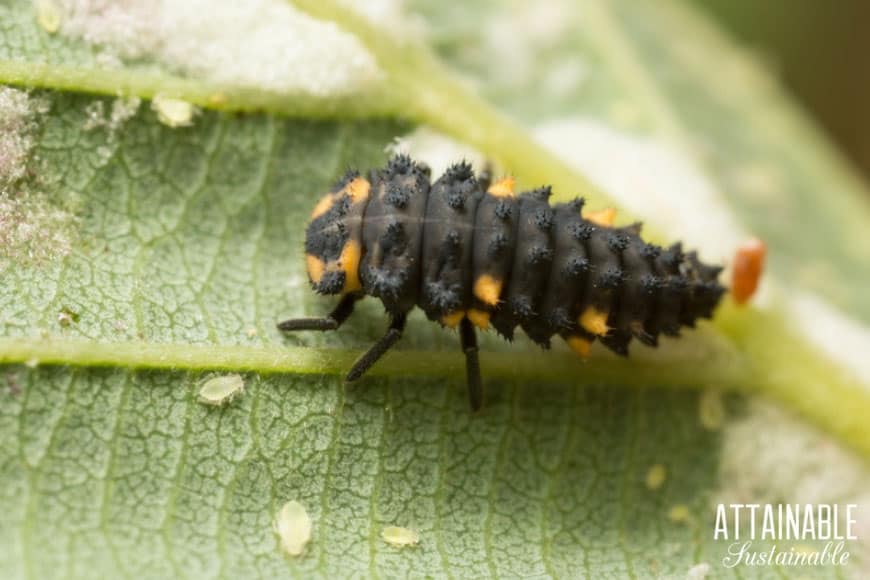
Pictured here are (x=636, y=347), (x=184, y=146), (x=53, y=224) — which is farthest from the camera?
(x=636, y=347)

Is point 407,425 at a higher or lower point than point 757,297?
lower

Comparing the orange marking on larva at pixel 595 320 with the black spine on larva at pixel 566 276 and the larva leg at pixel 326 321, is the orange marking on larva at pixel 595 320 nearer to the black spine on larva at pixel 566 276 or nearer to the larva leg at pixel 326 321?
the black spine on larva at pixel 566 276

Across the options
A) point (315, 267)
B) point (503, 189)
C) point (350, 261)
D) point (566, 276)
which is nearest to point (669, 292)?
point (566, 276)

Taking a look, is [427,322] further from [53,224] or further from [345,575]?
[53,224]

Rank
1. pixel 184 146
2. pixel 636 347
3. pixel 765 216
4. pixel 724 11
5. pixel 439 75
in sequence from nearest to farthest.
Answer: pixel 184 146
pixel 636 347
pixel 439 75
pixel 765 216
pixel 724 11

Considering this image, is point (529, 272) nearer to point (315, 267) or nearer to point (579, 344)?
point (579, 344)

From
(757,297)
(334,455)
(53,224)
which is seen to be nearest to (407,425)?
(334,455)

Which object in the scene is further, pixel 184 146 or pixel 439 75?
pixel 439 75

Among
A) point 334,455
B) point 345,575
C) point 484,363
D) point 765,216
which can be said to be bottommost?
point 345,575
